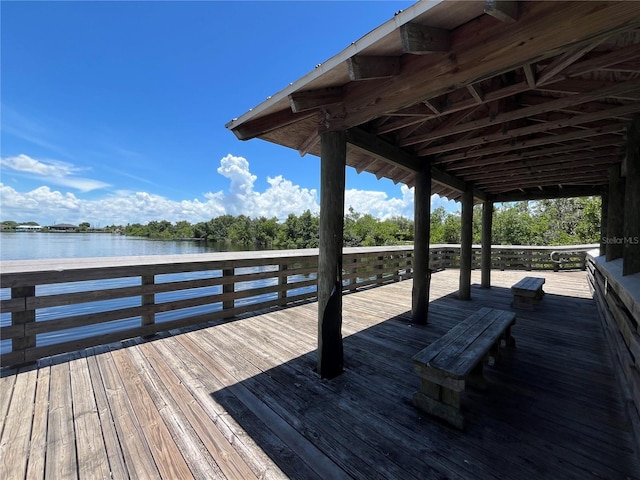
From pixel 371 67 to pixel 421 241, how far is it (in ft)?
8.99

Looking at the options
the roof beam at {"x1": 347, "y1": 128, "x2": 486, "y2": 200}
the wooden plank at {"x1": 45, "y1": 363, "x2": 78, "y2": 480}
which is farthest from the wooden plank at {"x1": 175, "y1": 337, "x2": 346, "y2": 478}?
the roof beam at {"x1": 347, "y1": 128, "x2": 486, "y2": 200}

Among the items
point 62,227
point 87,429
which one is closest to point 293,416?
point 87,429

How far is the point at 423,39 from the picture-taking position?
146 centimetres

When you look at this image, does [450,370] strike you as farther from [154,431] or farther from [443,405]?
[154,431]

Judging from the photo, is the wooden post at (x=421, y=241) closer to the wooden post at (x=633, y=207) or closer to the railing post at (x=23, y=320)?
the wooden post at (x=633, y=207)

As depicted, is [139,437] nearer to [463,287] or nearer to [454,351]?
[454,351]

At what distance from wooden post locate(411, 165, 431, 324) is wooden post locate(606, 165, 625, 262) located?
2.93 meters

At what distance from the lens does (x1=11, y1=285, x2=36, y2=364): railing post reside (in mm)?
2523

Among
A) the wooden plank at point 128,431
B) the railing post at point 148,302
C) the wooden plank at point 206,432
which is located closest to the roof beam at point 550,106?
the wooden plank at point 206,432

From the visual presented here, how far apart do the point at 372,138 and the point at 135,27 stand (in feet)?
33.5

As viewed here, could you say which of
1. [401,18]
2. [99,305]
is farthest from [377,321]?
[99,305]

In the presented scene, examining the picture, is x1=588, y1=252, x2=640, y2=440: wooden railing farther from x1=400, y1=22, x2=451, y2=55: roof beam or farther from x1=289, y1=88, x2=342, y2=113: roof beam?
x1=289, y1=88, x2=342, y2=113: roof beam

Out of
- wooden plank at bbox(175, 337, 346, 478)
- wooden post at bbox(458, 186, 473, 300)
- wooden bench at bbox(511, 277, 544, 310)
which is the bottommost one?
wooden plank at bbox(175, 337, 346, 478)

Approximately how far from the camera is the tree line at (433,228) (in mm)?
15812
